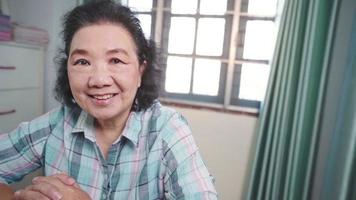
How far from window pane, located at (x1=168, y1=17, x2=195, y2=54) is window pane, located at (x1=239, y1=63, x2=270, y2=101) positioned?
448 millimetres

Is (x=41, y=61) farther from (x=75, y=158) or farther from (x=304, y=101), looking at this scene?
(x=304, y=101)

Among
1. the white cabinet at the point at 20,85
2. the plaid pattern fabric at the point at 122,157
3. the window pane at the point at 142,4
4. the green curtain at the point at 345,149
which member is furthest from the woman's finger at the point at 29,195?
the window pane at the point at 142,4

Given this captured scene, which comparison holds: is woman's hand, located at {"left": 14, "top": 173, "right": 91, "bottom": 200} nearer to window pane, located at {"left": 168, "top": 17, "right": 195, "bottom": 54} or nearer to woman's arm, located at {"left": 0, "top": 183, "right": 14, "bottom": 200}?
woman's arm, located at {"left": 0, "top": 183, "right": 14, "bottom": 200}

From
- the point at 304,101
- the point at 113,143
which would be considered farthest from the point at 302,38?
the point at 113,143

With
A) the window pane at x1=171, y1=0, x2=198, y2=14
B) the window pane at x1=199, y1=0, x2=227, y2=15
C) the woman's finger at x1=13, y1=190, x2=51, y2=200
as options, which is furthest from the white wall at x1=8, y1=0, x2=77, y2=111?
the woman's finger at x1=13, y1=190, x2=51, y2=200

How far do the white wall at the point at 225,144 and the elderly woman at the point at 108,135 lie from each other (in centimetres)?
115

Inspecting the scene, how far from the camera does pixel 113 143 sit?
0.94 metres

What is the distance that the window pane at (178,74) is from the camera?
234 centimetres

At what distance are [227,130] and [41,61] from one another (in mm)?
1438

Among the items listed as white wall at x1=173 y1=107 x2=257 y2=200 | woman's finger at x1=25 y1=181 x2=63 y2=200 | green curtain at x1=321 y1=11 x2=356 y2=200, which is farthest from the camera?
white wall at x1=173 y1=107 x2=257 y2=200

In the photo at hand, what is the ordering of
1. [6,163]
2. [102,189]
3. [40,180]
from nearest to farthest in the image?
[40,180]
[102,189]
[6,163]

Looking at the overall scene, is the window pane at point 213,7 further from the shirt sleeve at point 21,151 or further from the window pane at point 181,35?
the shirt sleeve at point 21,151

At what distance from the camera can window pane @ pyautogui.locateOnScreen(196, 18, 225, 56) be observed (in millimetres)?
2217

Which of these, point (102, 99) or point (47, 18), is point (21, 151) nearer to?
point (102, 99)
